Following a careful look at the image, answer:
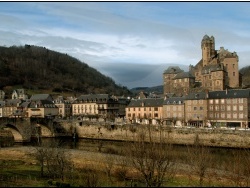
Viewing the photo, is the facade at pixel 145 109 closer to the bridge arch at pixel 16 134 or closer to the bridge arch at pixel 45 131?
the bridge arch at pixel 45 131

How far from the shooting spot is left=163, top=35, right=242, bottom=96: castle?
97.9 m

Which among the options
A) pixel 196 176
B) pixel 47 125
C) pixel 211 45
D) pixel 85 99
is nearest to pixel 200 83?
pixel 211 45

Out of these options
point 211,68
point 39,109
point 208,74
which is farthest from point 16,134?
point 211,68

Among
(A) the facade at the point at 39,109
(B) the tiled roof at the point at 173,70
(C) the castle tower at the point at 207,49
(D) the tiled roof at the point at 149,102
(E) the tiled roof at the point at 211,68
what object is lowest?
(A) the facade at the point at 39,109

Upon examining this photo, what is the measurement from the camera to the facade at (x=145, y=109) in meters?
94.9

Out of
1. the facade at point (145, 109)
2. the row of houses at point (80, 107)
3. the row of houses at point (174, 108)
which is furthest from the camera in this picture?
the row of houses at point (80, 107)

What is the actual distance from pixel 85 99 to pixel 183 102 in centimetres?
4471

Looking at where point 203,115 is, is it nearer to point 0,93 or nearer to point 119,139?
point 119,139

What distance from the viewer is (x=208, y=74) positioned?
100812 mm

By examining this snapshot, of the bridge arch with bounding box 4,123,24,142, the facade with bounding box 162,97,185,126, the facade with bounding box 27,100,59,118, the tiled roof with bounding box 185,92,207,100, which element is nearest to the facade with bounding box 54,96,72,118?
the facade with bounding box 27,100,59,118

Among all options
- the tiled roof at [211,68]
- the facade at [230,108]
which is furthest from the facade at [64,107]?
the facade at [230,108]

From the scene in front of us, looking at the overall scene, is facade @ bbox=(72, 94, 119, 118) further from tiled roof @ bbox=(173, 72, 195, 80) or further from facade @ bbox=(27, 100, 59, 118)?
tiled roof @ bbox=(173, 72, 195, 80)

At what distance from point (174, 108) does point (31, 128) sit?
34.5m

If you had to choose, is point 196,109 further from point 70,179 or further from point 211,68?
point 70,179
